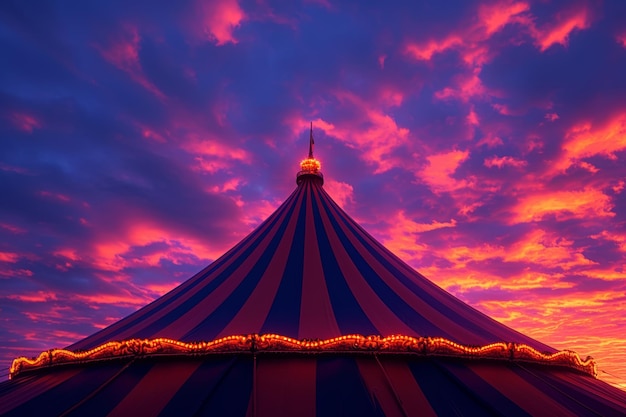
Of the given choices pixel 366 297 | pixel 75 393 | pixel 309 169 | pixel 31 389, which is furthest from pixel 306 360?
pixel 309 169

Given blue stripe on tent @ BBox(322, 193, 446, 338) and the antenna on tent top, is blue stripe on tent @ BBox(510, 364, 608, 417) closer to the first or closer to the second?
blue stripe on tent @ BBox(322, 193, 446, 338)

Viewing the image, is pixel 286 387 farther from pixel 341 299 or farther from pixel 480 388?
pixel 480 388

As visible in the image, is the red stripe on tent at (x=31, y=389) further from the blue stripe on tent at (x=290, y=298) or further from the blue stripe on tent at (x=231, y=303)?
the blue stripe on tent at (x=290, y=298)

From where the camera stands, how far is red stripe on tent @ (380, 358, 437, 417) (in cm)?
452

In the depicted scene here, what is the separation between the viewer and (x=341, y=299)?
6.01m

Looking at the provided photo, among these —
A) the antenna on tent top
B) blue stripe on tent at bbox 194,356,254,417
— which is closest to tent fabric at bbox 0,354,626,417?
blue stripe on tent at bbox 194,356,254,417

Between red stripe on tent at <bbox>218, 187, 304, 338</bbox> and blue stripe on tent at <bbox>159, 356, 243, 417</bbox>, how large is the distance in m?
0.38

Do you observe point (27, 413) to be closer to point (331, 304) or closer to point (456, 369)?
point (331, 304)

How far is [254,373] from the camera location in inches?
186

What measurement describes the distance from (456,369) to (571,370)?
8.27 ft

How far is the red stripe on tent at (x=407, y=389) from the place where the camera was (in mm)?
4520

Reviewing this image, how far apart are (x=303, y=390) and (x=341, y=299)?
5.17 feet

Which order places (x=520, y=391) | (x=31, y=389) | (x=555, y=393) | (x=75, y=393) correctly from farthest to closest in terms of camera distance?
(x=31, y=389), (x=555, y=393), (x=520, y=391), (x=75, y=393)

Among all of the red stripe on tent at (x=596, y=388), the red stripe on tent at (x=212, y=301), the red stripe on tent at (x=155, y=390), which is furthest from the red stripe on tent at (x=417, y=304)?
the red stripe on tent at (x=155, y=390)
